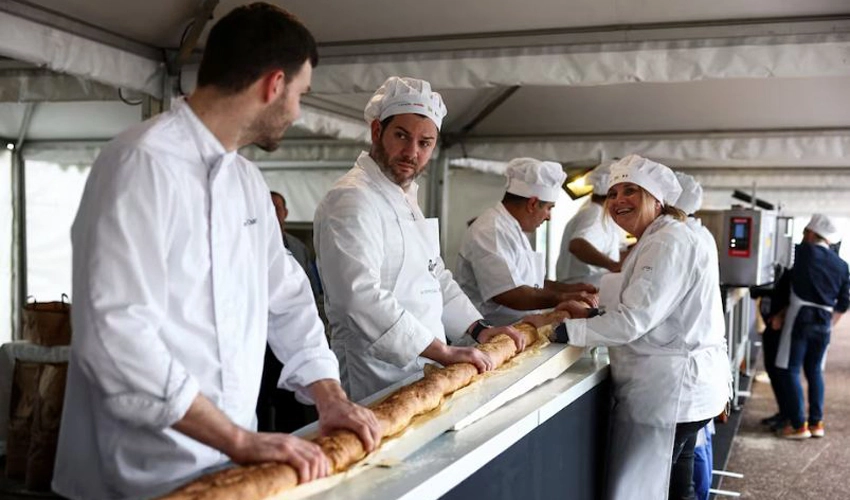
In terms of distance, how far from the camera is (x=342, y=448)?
1.34 meters

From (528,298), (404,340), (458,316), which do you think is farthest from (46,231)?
(404,340)

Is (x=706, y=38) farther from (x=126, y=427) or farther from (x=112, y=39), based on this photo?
(x=126, y=427)

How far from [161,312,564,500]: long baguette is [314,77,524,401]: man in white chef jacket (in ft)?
0.60

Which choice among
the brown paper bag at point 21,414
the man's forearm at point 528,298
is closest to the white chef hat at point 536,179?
the man's forearm at point 528,298

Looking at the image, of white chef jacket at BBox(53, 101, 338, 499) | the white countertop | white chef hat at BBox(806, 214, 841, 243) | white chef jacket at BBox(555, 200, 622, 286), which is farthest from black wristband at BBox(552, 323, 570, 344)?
white chef hat at BBox(806, 214, 841, 243)

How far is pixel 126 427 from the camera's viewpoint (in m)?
1.32

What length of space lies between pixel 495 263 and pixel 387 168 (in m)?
1.10

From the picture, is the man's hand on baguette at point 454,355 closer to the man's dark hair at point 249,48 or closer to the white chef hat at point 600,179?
the man's dark hair at point 249,48

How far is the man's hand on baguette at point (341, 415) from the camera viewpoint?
4.62 feet

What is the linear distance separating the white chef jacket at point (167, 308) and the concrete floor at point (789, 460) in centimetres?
367

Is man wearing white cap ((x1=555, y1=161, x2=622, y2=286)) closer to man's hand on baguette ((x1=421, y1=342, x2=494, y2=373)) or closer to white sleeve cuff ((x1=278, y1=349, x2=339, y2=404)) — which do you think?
man's hand on baguette ((x1=421, y1=342, x2=494, y2=373))

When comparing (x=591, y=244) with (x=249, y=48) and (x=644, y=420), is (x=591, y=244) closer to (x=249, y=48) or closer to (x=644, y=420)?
(x=644, y=420)

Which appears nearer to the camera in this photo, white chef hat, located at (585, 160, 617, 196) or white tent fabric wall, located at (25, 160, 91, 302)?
white chef hat, located at (585, 160, 617, 196)

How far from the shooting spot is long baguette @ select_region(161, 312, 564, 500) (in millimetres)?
1104
